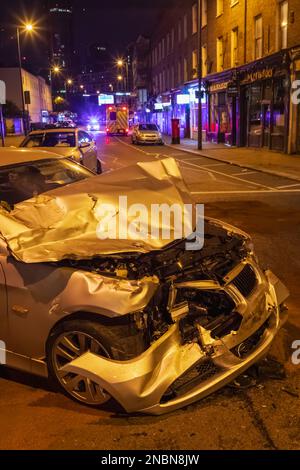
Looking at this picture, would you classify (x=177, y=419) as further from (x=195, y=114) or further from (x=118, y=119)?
(x=118, y=119)

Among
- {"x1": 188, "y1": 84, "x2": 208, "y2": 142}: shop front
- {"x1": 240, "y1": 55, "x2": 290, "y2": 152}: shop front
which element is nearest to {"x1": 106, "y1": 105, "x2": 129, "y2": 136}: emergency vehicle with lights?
{"x1": 188, "y1": 84, "x2": 208, "y2": 142}: shop front

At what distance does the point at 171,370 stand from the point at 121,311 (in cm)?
49

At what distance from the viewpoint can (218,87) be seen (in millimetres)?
34094

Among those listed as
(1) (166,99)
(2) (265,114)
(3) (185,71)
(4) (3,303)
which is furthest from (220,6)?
(4) (3,303)

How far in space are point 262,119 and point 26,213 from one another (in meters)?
25.0

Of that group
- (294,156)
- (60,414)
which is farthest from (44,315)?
(294,156)

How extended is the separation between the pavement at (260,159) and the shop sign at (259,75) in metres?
3.64

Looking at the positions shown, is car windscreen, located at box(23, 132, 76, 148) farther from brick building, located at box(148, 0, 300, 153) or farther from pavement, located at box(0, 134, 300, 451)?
brick building, located at box(148, 0, 300, 153)

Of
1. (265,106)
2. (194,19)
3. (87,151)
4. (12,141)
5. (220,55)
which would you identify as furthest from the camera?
(12,141)

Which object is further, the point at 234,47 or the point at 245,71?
the point at 234,47

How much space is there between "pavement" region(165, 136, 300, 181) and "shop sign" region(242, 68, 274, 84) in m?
3.64

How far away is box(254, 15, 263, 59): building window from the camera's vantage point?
2686 centimetres

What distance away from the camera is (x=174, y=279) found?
147 inches

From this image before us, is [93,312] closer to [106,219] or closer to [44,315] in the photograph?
[44,315]
